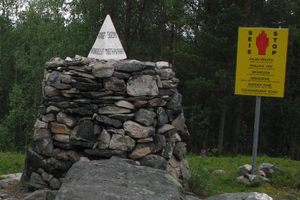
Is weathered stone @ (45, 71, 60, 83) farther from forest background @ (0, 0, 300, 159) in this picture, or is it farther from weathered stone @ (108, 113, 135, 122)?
forest background @ (0, 0, 300, 159)

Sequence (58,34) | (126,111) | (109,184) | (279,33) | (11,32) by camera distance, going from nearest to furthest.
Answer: (109,184), (126,111), (279,33), (58,34), (11,32)

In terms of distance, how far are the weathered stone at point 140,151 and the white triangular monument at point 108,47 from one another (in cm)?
158

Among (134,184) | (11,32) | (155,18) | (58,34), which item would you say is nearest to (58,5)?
(58,34)

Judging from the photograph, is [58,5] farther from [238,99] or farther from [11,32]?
[238,99]

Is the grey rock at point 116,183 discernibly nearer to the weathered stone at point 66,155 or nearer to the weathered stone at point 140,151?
the weathered stone at point 140,151

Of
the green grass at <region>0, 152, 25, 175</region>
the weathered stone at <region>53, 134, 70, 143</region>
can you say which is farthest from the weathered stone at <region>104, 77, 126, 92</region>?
the green grass at <region>0, 152, 25, 175</region>

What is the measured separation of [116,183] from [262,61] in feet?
18.9

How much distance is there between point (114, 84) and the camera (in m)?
8.17

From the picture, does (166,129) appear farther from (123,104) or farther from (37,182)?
(37,182)

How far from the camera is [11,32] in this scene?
40844 mm

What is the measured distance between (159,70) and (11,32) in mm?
34358

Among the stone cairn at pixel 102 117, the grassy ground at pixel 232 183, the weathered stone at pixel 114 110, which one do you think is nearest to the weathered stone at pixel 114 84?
the stone cairn at pixel 102 117

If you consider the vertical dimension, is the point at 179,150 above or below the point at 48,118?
below

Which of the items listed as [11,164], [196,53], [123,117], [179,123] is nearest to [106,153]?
[123,117]
